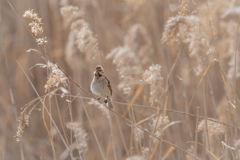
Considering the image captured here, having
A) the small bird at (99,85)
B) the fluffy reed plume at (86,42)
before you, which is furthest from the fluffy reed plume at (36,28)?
the small bird at (99,85)

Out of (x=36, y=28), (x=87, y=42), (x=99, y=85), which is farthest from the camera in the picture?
(x=99, y=85)

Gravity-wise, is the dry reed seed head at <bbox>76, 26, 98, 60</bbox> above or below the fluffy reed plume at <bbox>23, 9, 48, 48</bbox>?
above

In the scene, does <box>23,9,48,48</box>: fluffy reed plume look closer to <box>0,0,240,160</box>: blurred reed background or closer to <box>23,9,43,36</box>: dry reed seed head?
<box>23,9,43,36</box>: dry reed seed head

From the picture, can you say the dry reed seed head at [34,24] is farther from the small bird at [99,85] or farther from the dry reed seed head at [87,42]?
the small bird at [99,85]

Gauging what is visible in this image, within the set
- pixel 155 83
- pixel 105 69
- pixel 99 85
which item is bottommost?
pixel 155 83

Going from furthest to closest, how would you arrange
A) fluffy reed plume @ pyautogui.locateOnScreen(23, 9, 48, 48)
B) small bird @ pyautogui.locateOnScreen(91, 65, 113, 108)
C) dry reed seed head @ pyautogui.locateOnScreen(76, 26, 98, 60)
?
1. small bird @ pyautogui.locateOnScreen(91, 65, 113, 108)
2. dry reed seed head @ pyautogui.locateOnScreen(76, 26, 98, 60)
3. fluffy reed plume @ pyautogui.locateOnScreen(23, 9, 48, 48)

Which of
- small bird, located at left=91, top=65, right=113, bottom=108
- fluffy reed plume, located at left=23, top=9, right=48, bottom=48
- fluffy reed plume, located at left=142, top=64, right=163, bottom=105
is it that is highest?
small bird, located at left=91, top=65, right=113, bottom=108

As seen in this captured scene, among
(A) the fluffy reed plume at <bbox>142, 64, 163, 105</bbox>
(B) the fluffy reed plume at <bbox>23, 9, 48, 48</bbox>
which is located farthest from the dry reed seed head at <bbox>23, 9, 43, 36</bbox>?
(A) the fluffy reed plume at <bbox>142, 64, 163, 105</bbox>

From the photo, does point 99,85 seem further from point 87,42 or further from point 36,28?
point 36,28

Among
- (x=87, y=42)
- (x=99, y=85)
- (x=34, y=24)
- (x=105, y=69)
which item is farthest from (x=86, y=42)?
(x=105, y=69)

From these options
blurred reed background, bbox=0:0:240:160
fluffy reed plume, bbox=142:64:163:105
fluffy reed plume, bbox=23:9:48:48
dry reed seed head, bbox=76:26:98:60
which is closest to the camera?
fluffy reed plume, bbox=23:9:48:48

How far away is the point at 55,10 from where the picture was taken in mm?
4117

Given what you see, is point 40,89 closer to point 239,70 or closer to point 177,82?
point 177,82

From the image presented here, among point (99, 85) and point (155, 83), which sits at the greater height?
point (99, 85)
